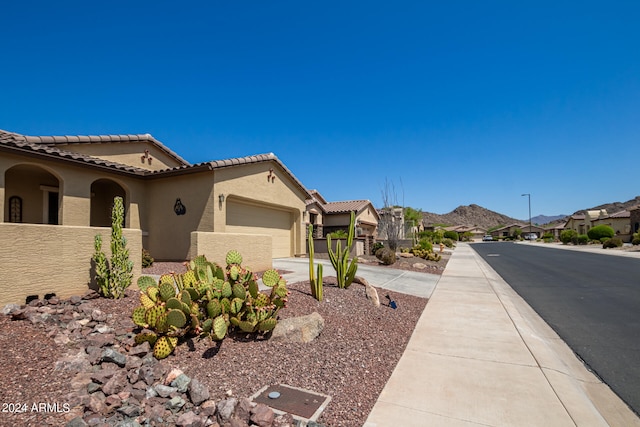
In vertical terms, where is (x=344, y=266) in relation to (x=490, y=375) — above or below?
above

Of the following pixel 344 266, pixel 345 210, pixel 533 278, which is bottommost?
pixel 533 278

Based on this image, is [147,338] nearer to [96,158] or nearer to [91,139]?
[96,158]

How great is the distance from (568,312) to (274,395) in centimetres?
795

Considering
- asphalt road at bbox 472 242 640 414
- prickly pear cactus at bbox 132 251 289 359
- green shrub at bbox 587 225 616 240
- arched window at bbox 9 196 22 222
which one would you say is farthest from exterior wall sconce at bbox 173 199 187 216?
green shrub at bbox 587 225 616 240

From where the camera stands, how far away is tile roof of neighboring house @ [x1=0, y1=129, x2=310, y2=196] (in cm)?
986

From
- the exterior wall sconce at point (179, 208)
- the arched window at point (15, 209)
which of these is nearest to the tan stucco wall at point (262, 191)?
the exterior wall sconce at point (179, 208)

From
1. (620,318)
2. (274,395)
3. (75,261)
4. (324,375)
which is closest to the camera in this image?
(274,395)

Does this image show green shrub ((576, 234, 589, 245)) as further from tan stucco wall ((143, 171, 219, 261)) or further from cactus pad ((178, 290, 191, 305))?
cactus pad ((178, 290, 191, 305))

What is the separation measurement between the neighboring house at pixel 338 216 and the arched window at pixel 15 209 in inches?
620

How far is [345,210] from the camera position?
29.2 m

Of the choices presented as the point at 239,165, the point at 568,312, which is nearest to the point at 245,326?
the point at 568,312

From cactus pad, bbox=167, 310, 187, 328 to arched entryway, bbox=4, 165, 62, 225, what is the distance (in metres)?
9.35

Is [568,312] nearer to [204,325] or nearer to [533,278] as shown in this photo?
[533,278]

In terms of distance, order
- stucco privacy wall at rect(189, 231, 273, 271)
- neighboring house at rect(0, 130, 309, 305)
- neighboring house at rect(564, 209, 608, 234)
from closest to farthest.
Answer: stucco privacy wall at rect(189, 231, 273, 271), neighboring house at rect(0, 130, 309, 305), neighboring house at rect(564, 209, 608, 234)
